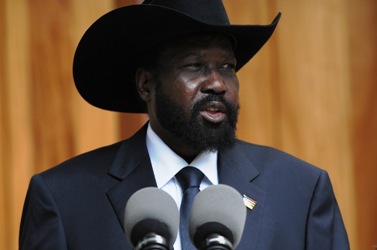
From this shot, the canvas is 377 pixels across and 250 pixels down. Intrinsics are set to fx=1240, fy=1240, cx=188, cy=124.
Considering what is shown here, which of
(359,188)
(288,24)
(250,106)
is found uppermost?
(288,24)

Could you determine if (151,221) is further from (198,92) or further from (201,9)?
(201,9)

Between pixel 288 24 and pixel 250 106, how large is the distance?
0.40 meters

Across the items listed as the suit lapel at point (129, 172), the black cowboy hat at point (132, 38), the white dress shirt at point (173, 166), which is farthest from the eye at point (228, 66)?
the suit lapel at point (129, 172)

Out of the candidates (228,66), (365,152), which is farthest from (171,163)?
(365,152)

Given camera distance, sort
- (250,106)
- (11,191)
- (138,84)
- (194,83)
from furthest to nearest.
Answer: (250,106)
(11,191)
(138,84)
(194,83)

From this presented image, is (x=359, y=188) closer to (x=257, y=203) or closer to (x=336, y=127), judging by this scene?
(x=336, y=127)

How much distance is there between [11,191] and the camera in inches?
201

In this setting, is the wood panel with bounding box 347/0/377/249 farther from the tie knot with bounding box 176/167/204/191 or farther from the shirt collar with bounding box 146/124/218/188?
the tie knot with bounding box 176/167/204/191

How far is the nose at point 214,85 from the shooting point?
404cm

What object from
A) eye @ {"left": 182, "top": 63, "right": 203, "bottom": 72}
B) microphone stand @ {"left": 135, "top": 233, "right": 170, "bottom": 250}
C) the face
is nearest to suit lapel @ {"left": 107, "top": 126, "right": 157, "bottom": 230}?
the face

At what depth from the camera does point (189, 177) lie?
13.7ft

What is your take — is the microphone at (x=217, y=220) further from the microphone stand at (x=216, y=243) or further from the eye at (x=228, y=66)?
the eye at (x=228, y=66)

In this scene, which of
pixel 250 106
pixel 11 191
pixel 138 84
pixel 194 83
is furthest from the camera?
pixel 250 106

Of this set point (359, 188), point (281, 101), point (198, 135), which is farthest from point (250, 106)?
point (198, 135)
